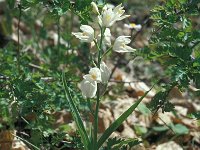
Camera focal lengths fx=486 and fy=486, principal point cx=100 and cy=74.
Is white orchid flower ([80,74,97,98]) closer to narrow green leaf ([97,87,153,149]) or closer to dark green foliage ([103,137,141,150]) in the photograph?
narrow green leaf ([97,87,153,149])

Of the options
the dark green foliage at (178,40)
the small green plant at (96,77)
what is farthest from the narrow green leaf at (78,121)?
the dark green foliage at (178,40)

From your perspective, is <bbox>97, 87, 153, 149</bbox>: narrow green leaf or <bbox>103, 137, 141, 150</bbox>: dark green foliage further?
<bbox>103, 137, 141, 150</bbox>: dark green foliage

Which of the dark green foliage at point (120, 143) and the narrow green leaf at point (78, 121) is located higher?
the narrow green leaf at point (78, 121)

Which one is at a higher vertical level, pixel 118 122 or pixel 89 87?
pixel 89 87

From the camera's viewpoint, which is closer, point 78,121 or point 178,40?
point 78,121

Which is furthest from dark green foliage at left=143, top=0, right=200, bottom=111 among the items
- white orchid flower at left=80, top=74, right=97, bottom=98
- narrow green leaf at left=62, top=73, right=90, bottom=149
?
narrow green leaf at left=62, top=73, right=90, bottom=149

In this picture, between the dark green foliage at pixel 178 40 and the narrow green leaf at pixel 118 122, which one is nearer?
the narrow green leaf at pixel 118 122

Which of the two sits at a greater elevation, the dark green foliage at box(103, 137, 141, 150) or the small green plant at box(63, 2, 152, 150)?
the small green plant at box(63, 2, 152, 150)

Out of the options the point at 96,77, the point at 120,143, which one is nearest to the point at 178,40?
the point at 96,77

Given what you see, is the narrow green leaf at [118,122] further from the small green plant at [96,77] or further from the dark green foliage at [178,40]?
the dark green foliage at [178,40]

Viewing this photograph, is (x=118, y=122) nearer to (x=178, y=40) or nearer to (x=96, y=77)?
(x=96, y=77)

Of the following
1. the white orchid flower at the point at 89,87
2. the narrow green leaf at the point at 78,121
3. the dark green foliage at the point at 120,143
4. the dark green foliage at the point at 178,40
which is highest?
the dark green foliage at the point at 178,40

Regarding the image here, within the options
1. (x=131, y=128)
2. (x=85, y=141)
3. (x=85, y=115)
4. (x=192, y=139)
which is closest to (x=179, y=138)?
(x=192, y=139)
